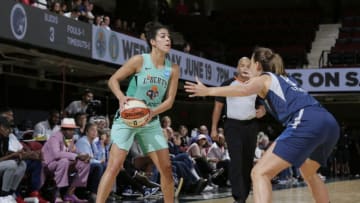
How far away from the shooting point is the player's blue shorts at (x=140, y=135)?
5418 mm

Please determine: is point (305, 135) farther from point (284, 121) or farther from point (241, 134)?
point (241, 134)

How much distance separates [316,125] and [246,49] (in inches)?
767

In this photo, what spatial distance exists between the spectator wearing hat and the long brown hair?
3.93m

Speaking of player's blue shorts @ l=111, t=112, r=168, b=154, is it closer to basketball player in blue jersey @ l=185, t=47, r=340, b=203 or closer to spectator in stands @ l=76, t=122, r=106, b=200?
basketball player in blue jersey @ l=185, t=47, r=340, b=203

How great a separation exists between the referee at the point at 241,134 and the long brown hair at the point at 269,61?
1541 millimetres

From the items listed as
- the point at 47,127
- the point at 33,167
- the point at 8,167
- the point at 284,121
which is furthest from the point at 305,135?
the point at 47,127

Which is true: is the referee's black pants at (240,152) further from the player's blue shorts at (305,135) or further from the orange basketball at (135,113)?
the player's blue shorts at (305,135)

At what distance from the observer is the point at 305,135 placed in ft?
15.3

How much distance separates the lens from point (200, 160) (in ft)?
39.0

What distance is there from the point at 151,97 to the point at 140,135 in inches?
13.5

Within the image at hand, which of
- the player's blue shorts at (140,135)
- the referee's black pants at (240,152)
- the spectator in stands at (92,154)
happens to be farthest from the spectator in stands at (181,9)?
the player's blue shorts at (140,135)

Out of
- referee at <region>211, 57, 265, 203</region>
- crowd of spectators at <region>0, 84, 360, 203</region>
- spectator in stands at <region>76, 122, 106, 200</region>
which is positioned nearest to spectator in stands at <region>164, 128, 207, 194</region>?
crowd of spectators at <region>0, 84, 360, 203</region>

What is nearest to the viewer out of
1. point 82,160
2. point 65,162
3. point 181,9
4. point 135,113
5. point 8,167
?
point 135,113

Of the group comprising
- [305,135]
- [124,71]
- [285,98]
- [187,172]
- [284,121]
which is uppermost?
[124,71]
